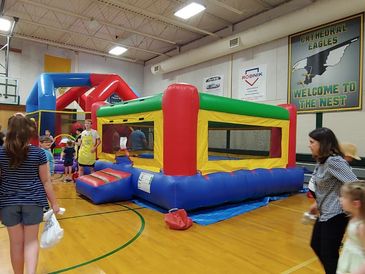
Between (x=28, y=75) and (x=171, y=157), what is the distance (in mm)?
8573

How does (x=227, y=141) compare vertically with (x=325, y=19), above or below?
below

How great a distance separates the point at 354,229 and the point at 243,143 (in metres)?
5.21

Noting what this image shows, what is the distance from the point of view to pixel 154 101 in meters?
3.88

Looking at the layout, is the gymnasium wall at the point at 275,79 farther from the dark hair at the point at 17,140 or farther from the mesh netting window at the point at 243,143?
the dark hair at the point at 17,140

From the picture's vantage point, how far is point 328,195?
5.26 ft

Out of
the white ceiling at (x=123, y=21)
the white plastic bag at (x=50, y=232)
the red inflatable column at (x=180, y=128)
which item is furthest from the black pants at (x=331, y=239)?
the white ceiling at (x=123, y=21)

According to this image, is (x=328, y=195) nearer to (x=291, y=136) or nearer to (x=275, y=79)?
(x=291, y=136)

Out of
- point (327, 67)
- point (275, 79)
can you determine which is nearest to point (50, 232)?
point (327, 67)

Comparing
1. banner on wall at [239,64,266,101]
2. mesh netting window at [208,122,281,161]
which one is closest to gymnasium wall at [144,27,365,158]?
banner on wall at [239,64,266,101]

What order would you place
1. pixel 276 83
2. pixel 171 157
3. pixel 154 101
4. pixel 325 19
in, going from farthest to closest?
pixel 276 83
pixel 325 19
pixel 154 101
pixel 171 157

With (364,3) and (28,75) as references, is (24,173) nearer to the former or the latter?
(364,3)

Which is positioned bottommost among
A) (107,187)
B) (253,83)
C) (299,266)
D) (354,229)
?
(299,266)

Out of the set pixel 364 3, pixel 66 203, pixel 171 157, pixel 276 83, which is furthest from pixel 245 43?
pixel 66 203

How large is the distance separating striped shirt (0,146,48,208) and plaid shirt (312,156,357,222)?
5.07 ft
